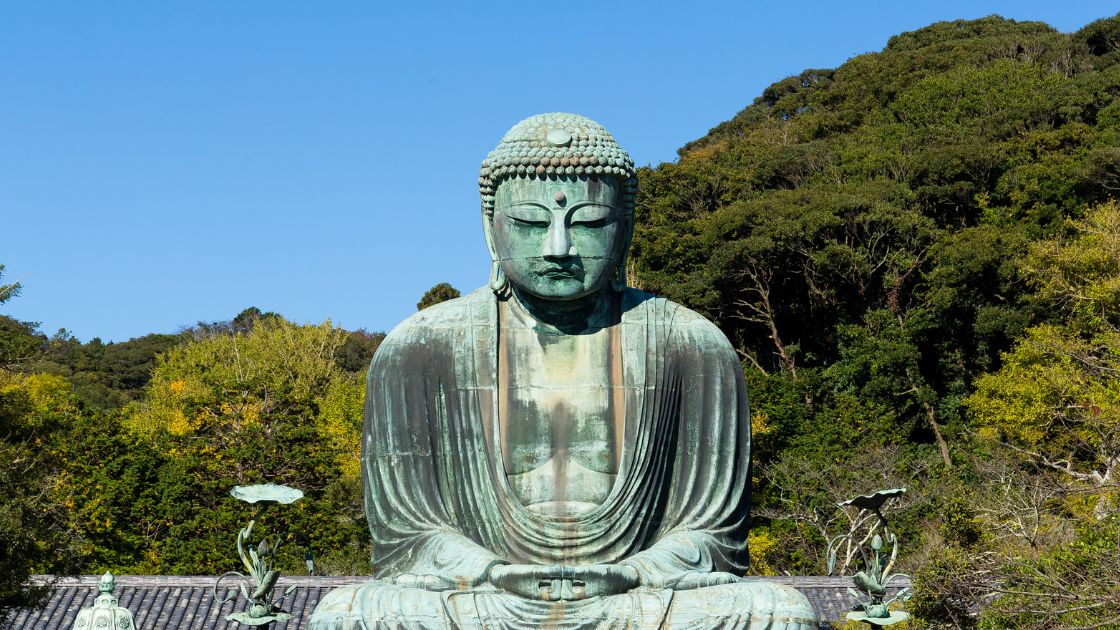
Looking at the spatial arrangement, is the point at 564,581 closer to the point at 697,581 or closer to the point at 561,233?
the point at 697,581

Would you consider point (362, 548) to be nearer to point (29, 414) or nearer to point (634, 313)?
point (29, 414)

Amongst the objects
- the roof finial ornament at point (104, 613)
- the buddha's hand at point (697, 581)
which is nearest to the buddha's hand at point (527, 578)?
the buddha's hand at point (697, 581)

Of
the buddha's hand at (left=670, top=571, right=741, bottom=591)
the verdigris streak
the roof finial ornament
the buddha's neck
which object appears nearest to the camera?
the buddha's hand at (left=670, top=571, right=741, bottom=591)

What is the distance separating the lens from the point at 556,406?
10.5 m

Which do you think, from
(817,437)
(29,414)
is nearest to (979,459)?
(817,437)

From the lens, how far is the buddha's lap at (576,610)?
9438 millimetres

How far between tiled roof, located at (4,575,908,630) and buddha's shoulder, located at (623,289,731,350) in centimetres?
1626

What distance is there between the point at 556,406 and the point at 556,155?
1436 millimetres

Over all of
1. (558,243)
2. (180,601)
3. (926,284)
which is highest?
(926,284)

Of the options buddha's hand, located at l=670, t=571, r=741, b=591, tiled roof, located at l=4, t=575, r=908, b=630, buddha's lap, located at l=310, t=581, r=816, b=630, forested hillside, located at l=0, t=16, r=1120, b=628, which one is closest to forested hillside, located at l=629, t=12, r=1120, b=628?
forested hillside, located at l=0, t=16, r=1120, b=628

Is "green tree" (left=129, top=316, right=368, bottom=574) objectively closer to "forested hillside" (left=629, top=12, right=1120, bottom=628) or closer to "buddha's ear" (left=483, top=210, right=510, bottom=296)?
"forested hillside" (left=629, top=12, right=1120, bottom=628)

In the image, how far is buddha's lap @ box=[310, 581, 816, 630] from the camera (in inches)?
372

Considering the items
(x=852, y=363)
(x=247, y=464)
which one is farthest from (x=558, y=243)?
(x=852, y=363)

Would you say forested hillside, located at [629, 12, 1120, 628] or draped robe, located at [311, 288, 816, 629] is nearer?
draped robe, located at [311, 288, 816, 629]
